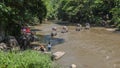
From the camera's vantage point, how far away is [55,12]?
87.2 meters

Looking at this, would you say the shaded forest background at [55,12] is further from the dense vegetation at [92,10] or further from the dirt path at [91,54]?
the dirt path at [91,54]

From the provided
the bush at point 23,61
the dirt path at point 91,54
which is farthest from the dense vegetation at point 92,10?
the bush at point 23,61

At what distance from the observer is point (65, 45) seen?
31453 millimetres

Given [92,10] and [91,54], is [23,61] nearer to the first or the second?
[91,54]

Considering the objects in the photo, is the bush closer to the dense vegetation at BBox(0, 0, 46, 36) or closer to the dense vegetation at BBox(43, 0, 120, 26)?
the dense vegetation at BBox(0, 0, 46, 36)

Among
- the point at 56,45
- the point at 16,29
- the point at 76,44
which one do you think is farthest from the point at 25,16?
the point at 76,44

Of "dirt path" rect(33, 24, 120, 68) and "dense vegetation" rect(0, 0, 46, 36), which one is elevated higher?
"dense vegetation" rect(0, 0, 46, 36)

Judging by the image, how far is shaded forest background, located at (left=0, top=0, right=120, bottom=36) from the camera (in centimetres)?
2678

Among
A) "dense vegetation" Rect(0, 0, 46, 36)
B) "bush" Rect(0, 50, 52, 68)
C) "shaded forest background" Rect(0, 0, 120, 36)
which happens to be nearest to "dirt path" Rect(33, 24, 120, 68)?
"dense vegetation" Rect(0, 0, 46, 36)

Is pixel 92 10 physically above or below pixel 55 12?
above

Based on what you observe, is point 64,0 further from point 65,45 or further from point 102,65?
point 102,65

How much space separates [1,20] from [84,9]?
40.0 m

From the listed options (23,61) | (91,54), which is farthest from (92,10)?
(23,61)

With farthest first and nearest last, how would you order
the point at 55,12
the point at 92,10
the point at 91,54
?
the point at 55,12 < the point at 92,10 < the point at 91,54
